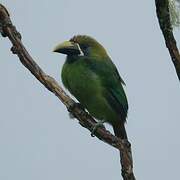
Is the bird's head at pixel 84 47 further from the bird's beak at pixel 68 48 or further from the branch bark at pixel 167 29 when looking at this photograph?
the branch bark at pixel 167 29

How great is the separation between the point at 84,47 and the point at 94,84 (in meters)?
0.45

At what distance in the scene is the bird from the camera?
184 inches

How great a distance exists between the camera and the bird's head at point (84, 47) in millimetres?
4828

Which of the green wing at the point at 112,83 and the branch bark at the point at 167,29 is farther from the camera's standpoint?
the green wing at the point at 112,83

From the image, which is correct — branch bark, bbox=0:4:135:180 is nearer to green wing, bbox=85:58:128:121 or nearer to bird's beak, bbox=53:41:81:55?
bird's beak, bbox=53:41:81:55

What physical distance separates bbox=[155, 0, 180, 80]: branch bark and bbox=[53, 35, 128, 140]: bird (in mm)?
1813

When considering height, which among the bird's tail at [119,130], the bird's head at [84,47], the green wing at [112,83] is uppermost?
the bird's head at [84,47]

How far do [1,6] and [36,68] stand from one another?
448mm

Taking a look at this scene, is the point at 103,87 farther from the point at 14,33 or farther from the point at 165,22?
the point at 165,22

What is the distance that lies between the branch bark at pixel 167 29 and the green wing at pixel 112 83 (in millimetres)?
1859

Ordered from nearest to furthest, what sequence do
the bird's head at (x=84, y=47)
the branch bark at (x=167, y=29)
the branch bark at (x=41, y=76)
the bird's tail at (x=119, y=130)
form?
the branch bark at (x=167, y=29) < the branch bark at (x=41, y=76) < the bird's tail at (x=119, y=130) < the bird's head at (x=84, y=47)

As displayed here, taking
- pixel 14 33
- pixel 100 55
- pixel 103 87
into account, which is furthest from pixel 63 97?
pixel 100 55

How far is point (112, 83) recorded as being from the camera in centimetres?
481

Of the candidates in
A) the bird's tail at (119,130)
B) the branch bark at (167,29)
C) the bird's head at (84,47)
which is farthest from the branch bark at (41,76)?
the bird's head at (84,47)
